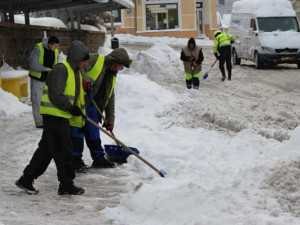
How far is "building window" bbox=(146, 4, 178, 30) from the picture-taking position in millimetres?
51831

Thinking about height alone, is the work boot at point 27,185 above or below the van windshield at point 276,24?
below

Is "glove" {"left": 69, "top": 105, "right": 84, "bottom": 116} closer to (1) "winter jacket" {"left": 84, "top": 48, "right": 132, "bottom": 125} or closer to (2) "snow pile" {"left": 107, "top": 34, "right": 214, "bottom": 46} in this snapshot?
(1) "winter jacket" {"left": 84, "top": 48, "right": 132, "bottom": 125}

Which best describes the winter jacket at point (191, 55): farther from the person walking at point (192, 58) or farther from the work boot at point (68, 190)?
the work boot at point (68, 190)

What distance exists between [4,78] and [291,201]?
33.6ft

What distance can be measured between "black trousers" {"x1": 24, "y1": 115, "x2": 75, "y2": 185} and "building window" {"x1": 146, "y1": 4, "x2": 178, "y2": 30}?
45.7 metres

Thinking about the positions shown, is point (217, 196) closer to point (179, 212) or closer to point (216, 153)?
point (179, 212)

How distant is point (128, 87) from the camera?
14.4m

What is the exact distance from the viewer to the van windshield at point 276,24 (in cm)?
2455

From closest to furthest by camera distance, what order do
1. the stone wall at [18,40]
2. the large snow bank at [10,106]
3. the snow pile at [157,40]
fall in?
the large snow bank at [10,106], the stone wall at [18,40], the snow pile at [157,40]

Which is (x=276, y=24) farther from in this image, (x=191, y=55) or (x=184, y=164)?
(x=184, y=164)

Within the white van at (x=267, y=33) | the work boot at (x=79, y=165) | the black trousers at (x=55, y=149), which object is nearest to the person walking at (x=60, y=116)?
the black trousers at (x=55, y=149)

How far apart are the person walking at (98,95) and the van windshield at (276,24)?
1732 cm

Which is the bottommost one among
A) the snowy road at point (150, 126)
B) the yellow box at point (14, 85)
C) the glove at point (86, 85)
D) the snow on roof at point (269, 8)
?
the snowy road at point (150, 126)

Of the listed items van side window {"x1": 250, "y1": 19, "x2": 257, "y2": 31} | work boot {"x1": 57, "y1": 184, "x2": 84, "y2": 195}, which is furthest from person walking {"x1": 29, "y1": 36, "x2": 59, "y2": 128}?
van side window {"x1": 250, "y1": 19, "x2": 257, "y2": 31}
